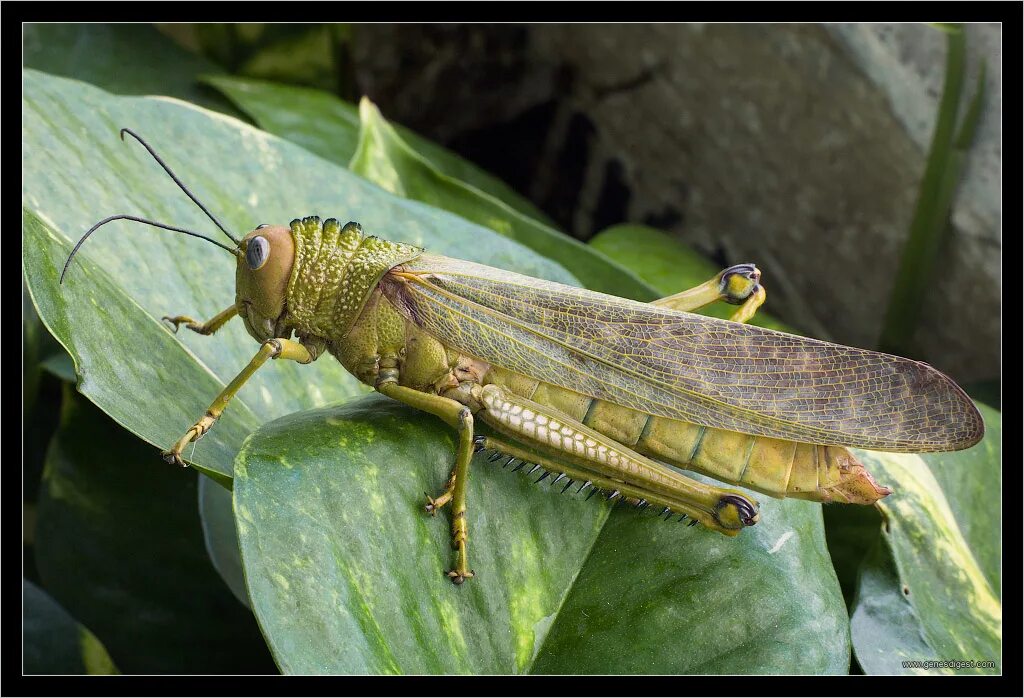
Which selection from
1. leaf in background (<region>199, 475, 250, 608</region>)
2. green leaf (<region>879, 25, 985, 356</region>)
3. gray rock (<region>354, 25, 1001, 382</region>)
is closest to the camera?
leaf in background (<region>199, 475, 250, 608</region>)

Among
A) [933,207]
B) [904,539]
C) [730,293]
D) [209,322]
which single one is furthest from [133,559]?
[933,207]

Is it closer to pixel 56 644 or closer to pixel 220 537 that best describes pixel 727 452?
pixel 220 537

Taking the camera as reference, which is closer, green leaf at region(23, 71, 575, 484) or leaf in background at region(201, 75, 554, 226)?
green leaf at region(23, 71, 575, 484)

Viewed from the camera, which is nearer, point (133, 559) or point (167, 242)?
point (167, 242)

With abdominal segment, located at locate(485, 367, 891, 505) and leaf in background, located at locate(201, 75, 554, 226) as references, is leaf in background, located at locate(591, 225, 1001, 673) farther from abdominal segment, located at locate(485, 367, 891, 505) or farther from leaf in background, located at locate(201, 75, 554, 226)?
leaf in background, located at locate(201, 75, 554, 226)

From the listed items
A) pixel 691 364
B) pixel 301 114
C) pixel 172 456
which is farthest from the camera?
pixel 301 114

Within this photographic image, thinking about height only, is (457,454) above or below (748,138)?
above

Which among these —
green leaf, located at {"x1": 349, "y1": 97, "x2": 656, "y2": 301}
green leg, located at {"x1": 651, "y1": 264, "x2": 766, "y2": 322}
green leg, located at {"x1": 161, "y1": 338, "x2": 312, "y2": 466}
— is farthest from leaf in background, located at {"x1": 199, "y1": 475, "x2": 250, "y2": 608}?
green leg, located at {"x1": 651, "y1": 264, "x2": 766, "y2": 322}
